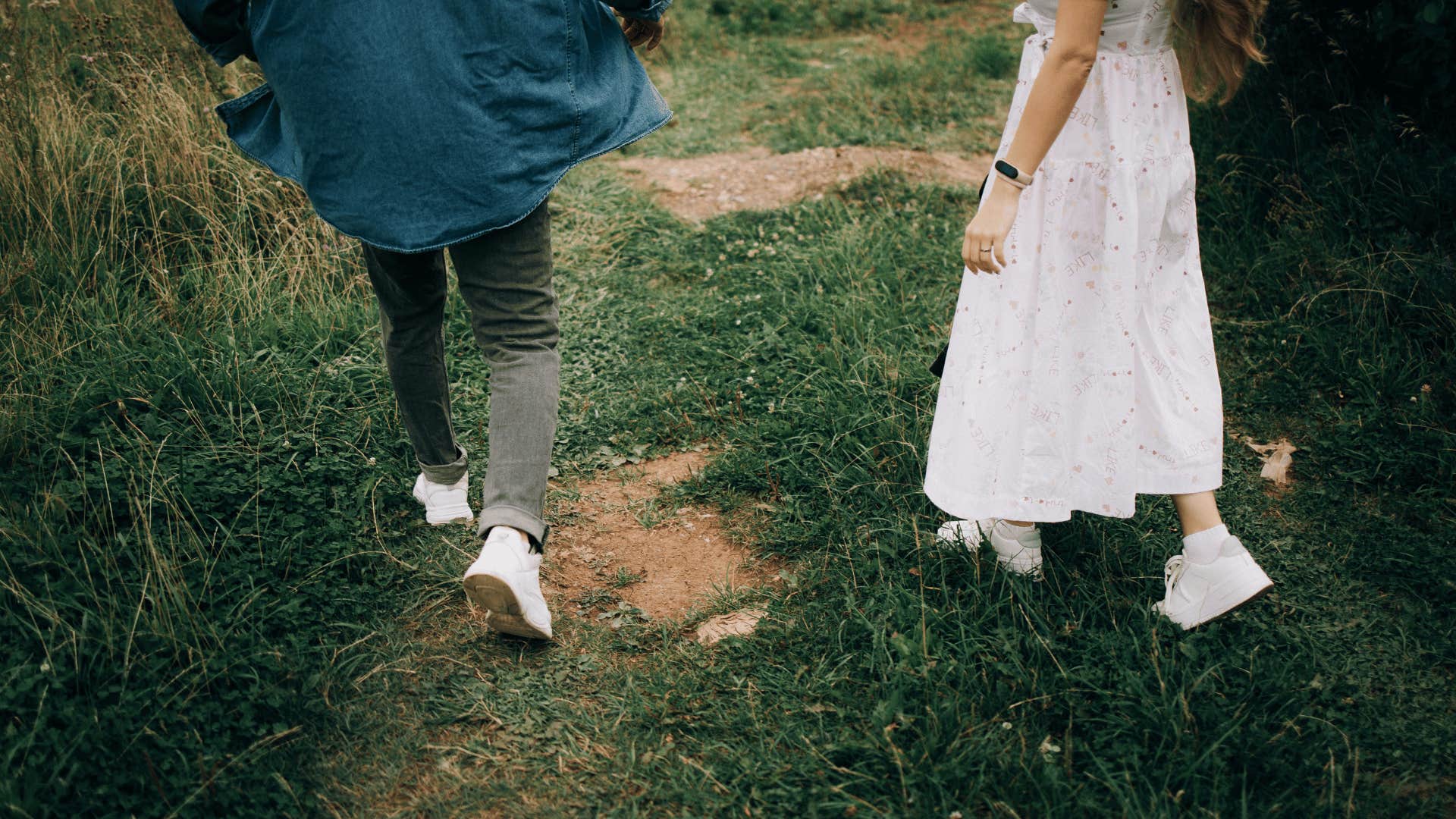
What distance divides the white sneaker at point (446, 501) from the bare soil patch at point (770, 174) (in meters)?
2.38

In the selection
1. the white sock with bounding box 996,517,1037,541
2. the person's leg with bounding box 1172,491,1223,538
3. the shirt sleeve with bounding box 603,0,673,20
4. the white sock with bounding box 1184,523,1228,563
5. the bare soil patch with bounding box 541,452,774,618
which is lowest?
the bare soil patch with bounding box 541,452,774,618

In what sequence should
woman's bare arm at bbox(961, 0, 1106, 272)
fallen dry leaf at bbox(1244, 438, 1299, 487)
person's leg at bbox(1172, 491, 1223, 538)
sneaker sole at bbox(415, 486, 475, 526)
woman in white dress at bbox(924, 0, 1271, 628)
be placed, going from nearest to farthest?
woman's bare arm at bbox(961, 0, 1106, 272) < woman in white dress at bbox(924, 0, 1271, 628) < person's leg at bbox(1172, 491, 1223, 538) < sneaker sole at bbox(415, 486, 475, 526) < fallen dry leaf at bbox(1244, 438, 1299, 487)

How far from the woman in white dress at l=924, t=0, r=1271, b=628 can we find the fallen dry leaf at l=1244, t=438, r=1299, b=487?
857 millimetres

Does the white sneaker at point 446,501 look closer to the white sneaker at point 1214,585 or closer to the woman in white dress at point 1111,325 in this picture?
the woman in white dress at point 1111,325

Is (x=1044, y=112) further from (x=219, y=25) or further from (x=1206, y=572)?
(x=219, y=25)

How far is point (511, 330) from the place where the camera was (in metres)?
2.23

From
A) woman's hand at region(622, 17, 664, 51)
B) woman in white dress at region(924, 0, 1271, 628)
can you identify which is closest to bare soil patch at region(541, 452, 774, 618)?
woman in white dress at region(924, 0, 1271, 628)

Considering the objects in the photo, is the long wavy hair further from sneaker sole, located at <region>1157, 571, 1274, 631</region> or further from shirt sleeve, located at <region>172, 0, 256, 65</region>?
shirt sleeve, located at <region>172, 0, 256, 65</region>

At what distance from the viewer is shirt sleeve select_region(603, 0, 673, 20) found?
85.7 inches

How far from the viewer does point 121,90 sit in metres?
3.92

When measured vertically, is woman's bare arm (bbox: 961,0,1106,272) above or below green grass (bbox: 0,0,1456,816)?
above

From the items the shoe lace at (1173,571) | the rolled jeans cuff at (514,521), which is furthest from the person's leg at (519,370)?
the shoe lace at (1173,571)

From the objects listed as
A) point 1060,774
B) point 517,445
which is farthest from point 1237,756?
point 517,445

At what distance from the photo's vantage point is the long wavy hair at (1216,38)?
2076mm
